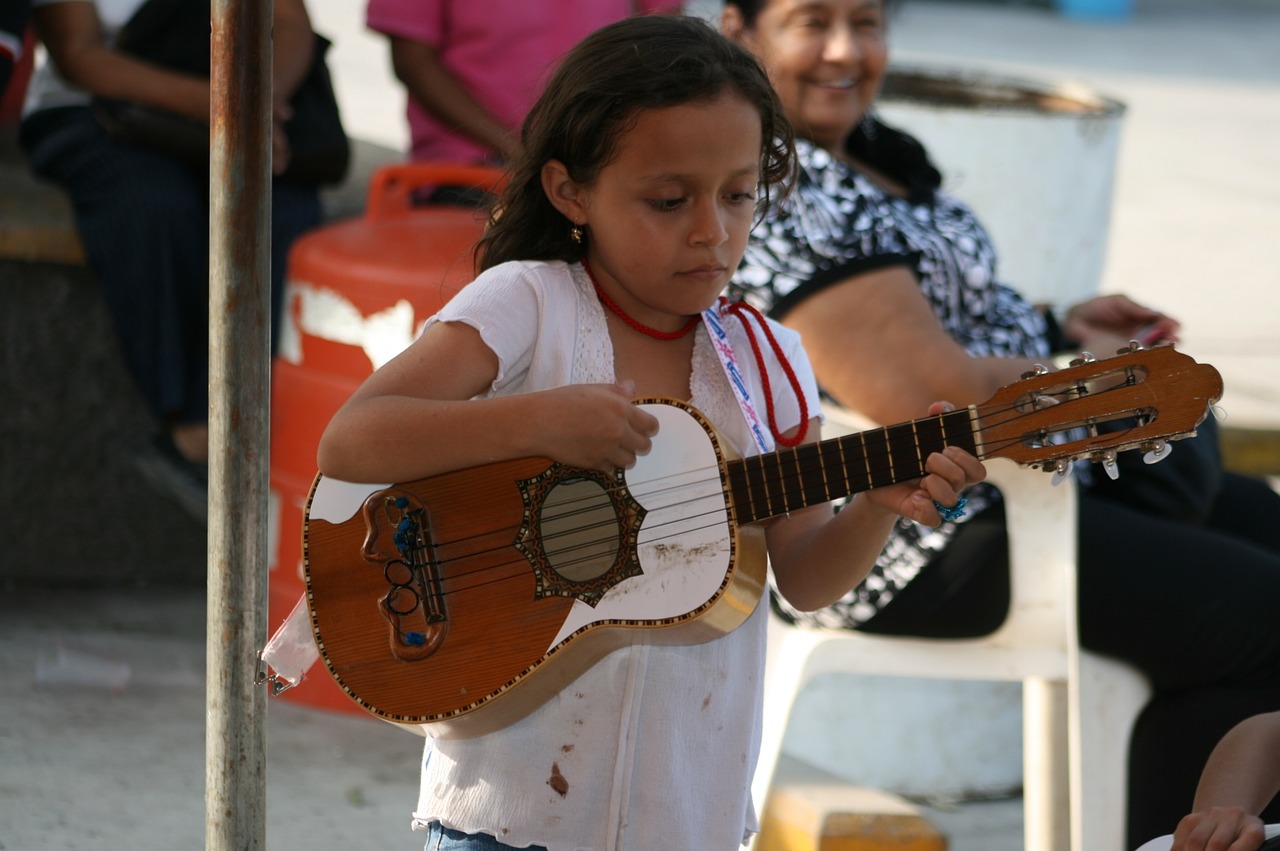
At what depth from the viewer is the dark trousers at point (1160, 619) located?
224 cm

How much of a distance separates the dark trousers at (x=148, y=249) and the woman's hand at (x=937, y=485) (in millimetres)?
1858

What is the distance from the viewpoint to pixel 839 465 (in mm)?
1575

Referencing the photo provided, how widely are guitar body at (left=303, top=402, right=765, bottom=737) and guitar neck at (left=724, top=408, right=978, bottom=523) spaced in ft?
0.09

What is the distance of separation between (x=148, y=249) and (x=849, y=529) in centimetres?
190

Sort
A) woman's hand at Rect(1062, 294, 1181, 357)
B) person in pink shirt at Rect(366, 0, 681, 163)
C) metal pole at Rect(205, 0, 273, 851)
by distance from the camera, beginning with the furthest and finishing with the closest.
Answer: person in pink shirt at Rect(366, 0, 681, 163)
woman's hand at Rect(1062, 294, 1181, 357)
metal pole at Rect(205, 0, 273, 851)

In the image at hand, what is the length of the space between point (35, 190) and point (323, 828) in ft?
4.98

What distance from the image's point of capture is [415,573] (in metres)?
1.60

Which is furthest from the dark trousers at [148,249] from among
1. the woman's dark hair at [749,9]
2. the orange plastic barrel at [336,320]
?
the woman's dark hair at [749,9]

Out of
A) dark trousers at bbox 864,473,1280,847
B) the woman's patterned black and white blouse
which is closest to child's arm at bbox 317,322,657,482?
the woman's patterned black and white blouse

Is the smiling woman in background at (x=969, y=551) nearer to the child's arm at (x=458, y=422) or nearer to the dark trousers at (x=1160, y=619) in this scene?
the dark trousers at (x=1160, y=619)

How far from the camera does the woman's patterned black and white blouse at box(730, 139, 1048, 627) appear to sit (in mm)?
2262

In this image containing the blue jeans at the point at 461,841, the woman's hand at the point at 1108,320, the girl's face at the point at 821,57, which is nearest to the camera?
the blue jeans at the point at 461,841

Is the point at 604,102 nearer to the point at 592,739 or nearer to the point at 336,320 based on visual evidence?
the point at 592,739

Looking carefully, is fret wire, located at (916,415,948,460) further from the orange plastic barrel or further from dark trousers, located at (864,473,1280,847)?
the orange plastic barrel
